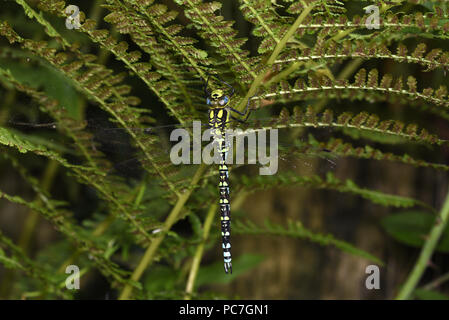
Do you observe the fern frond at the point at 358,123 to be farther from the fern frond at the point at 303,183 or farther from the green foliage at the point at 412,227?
the green foliage at the point at 412,227

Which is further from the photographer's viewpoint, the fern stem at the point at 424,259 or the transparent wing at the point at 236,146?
the fern stem at the point at 424,259

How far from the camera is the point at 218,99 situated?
1102 mm

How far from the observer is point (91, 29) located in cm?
89

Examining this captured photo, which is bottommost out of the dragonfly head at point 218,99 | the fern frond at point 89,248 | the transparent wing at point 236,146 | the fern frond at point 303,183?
the fern frond at point 89,248

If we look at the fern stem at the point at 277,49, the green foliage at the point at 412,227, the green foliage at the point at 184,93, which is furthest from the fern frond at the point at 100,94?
the green foliage at the point at 412,227

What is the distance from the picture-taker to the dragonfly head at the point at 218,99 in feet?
3.56

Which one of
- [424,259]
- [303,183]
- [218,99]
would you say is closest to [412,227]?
[424,259]

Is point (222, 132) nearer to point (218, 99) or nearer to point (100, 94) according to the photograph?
point (218, 99)

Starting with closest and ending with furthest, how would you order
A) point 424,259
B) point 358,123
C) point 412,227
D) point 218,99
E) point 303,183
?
point 358,123, point 218,99, point 303,183, point 424,259, point 412,227

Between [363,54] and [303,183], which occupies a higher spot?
[363,54]

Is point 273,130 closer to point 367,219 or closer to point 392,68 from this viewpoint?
point 392,68

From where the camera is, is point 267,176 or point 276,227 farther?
point 276,227

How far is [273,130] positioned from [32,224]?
1285 millimetres

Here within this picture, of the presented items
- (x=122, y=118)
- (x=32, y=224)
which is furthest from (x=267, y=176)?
(x=32, y=224)
